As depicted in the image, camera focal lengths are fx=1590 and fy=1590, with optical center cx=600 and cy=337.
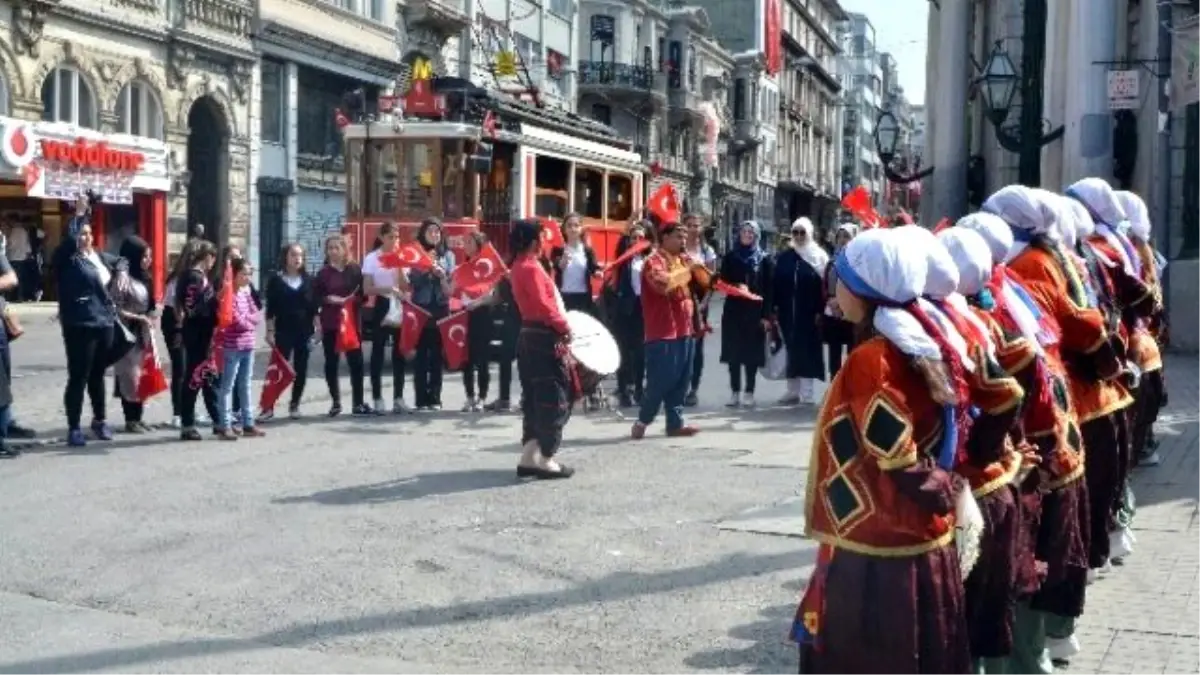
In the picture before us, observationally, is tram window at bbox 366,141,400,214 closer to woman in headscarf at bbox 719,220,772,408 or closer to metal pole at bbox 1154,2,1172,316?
woman in headscarf at bbox 719,220,772,408

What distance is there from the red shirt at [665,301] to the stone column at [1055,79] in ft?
38.4

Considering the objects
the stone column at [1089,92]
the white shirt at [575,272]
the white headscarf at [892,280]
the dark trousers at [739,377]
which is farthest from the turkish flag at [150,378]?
the stone column at [1089,92]

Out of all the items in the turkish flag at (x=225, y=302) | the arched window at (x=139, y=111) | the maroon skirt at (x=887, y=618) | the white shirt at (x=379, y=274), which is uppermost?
the arched window at (x=139, y=111)

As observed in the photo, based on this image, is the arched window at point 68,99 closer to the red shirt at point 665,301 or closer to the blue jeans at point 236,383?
the blue jeans at point 236,383

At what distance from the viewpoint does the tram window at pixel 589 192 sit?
21.4 metres

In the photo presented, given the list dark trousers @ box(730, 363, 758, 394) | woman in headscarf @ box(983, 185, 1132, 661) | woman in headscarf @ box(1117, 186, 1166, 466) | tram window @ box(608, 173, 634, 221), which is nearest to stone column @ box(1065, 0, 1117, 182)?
tram window @ box(608, 173, 634, 221)

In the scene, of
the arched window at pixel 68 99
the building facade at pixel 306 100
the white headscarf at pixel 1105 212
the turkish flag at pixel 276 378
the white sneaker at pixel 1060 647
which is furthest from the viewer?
the building facade at pixel 306 100

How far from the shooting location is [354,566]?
26.2 ft

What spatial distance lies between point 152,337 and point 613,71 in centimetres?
4936

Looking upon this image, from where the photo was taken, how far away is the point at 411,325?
14.5m

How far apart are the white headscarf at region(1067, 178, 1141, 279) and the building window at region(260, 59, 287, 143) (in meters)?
30.0

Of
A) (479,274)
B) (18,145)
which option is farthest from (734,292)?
(18,145)

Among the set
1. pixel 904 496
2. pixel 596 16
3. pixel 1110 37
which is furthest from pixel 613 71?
pixel 904 496

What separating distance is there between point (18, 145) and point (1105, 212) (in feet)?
78.2
